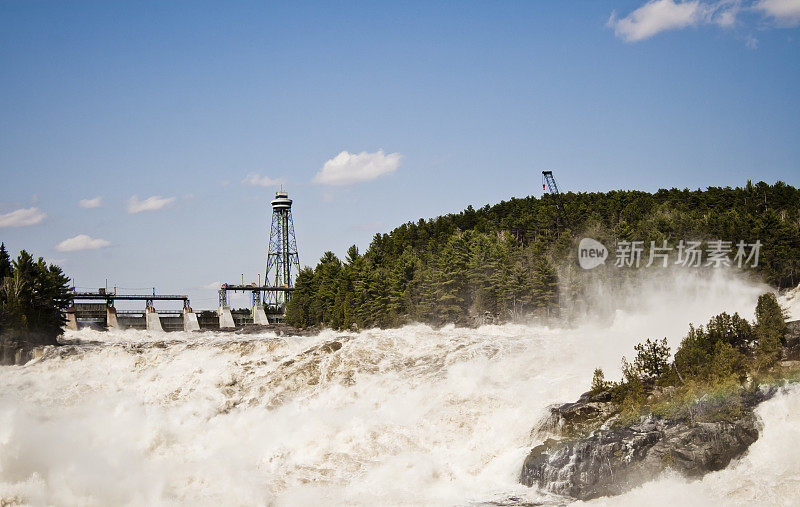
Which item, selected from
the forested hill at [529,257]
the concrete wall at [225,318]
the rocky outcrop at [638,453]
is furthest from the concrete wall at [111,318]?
the rocky outcrop at [638,453]

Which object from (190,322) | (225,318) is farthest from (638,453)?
(225,318)

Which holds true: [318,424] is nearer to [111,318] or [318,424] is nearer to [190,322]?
[111,318]

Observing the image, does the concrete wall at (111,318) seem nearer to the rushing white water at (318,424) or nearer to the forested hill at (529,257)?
the forested hill at (529,257)

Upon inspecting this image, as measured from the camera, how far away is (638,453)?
30641 mm

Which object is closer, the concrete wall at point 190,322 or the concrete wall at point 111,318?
the concrete wall at point 111,318

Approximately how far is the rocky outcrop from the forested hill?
5389 centimetres

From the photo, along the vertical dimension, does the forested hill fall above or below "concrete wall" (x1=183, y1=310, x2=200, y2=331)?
above

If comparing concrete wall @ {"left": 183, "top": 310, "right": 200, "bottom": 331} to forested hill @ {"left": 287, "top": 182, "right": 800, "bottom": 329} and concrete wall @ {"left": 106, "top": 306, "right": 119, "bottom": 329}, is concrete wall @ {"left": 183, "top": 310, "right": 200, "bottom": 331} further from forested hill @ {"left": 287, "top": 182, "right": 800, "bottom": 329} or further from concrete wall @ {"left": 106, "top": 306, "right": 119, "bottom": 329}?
forested hill @ {"left": 287, "top": 182, "right": 800, "bottom": 329}

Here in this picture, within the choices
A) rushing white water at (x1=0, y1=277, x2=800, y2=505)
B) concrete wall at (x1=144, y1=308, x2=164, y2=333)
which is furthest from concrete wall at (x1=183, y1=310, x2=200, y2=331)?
rushing white water at (x1=0, y1=277, x2=800, y2=505)

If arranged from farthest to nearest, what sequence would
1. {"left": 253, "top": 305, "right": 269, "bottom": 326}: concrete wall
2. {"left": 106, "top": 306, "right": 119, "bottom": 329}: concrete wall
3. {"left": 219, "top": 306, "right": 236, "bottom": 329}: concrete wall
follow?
{"left": 253, "top": 305, "right": 269, "bottom": 326}: concrete wall → {"left": 219, "top": 306, "right": 236, "bottom": 329}: concrete wall → {"left": 106, "top": 306, "right": 119, "bottom": 329}: concrete wall

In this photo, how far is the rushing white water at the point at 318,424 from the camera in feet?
107

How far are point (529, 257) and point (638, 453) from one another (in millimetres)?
69129

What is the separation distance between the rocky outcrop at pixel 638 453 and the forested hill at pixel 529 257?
177 ft

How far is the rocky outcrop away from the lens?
98.1 ft
